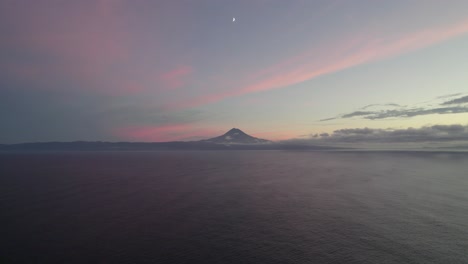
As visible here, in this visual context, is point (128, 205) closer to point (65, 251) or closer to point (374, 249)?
point (65, 251)

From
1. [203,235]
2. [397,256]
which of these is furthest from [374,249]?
[203,235]

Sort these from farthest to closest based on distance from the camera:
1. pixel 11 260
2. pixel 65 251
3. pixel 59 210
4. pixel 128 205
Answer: pixel 128 205 < pixel 59 210 < pixel 65 251 < pixel 11 260

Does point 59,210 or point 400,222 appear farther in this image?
point 59,210

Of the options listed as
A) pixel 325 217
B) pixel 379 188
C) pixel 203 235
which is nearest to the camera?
pixel 203 235

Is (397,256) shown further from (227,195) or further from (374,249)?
(227,195)

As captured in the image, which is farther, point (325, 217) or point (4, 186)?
point (4, 186)

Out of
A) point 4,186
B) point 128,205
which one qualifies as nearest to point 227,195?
point 128,205

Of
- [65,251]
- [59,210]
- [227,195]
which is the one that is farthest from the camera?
[227,195]

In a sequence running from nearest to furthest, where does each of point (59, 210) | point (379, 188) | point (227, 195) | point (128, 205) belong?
point (59, 210) → point (128, 205) → point (227, 195) → point (379, 188)

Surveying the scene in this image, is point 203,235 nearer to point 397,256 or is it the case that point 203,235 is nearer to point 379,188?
point 397,256
